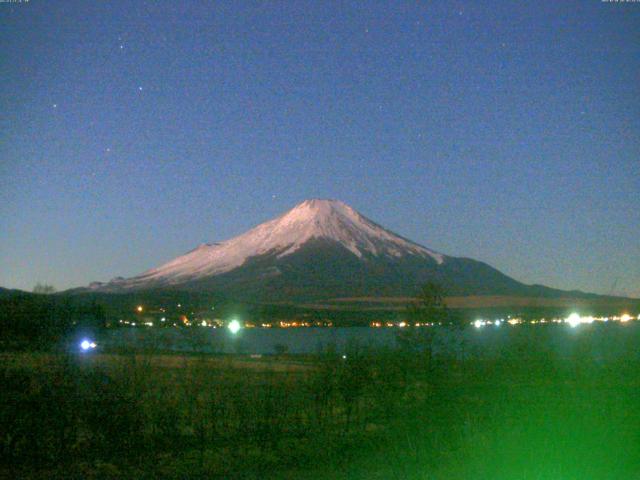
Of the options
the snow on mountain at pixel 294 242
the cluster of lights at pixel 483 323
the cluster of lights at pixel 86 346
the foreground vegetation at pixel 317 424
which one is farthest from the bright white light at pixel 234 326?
the snow on mountain at pixel 294 242

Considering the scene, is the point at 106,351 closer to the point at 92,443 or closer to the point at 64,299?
the point at 92,443

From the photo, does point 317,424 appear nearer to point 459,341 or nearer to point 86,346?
point 86,346

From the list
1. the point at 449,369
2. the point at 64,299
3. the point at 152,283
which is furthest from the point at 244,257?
the point at 449,369

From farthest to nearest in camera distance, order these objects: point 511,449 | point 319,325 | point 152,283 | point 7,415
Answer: point 152,283, point 319,325, point 511,449, point 7,415

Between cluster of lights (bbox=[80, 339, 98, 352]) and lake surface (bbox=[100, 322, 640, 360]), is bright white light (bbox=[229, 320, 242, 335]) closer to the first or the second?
lake surface (bbox=[100, 322, 640, 360])

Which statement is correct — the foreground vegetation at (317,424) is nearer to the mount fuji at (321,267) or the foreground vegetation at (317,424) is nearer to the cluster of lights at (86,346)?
the cluster of lights at (86,346)

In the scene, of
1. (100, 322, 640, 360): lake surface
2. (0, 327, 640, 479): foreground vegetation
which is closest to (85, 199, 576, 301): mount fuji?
(100, 322, 640, 360): lake surface
